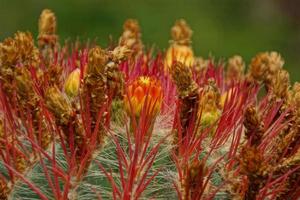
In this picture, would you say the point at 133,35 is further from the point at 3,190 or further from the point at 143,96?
the point at 3,190

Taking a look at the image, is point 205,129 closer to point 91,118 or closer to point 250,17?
point 91,118

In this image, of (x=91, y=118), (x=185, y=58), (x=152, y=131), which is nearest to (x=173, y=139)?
(x=152, y=131)

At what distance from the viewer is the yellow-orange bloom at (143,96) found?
5.67 ft

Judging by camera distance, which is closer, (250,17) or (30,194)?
(30,194)

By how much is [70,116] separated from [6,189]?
170mm

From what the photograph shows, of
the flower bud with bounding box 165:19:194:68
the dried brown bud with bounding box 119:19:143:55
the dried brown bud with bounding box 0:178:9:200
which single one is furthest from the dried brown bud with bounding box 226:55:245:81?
the dried brown bud with bounding box 0:178:9:200

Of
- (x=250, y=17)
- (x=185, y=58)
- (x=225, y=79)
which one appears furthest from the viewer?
(x=250, y=17)

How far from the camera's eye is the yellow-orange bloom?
1.73 m

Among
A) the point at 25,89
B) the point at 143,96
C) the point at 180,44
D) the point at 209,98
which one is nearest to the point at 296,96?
the point at 209,98

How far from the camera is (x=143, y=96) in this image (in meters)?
1.76

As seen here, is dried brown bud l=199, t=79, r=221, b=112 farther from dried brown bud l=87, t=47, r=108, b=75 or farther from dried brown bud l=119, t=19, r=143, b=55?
dried brown bud l=119, t=19, r=143, b=55

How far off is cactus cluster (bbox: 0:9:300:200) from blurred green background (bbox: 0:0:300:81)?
15.2 feet

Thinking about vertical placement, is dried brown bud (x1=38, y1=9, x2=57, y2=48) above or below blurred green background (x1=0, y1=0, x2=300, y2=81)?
below

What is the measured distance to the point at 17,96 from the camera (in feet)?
5.74
